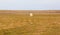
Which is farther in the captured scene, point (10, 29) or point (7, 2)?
point (7, 2)

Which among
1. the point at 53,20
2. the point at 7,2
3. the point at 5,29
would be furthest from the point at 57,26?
the point at 7,2

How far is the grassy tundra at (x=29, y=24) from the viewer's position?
49 cm

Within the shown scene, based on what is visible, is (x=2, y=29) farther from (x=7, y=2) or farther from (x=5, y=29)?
(x=7, y=2)

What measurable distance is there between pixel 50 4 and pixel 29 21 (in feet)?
0.96

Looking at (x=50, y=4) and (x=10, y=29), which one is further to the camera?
(x=50, y=4)

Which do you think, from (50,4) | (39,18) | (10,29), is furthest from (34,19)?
(50,4)

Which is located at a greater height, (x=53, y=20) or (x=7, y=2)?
(x=7, y=2)

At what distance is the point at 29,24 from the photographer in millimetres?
500

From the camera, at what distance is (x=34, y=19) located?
51 centimetres

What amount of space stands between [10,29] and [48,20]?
199 mm

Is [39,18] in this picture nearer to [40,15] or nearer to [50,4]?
[40,15]

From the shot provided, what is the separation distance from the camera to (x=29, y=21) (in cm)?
50

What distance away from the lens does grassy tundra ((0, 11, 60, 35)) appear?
1.59ft

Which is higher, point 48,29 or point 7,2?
point 7,2
